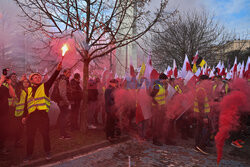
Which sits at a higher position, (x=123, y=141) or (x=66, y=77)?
(x=66, y=77)

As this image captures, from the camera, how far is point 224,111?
4191 millimetres

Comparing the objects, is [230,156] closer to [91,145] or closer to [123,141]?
[123,141]

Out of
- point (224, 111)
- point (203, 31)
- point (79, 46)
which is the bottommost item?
point (224, 111)

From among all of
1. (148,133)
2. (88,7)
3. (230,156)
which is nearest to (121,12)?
(88,7)

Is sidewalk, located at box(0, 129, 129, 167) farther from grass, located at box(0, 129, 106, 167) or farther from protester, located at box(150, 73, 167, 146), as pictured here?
protester, located at box(150, 73, 167, 146)

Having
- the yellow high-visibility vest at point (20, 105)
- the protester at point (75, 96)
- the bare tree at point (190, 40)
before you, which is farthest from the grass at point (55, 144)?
the bare tree at point (190, 40)

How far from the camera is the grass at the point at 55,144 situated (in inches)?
164

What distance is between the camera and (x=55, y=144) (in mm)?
5168

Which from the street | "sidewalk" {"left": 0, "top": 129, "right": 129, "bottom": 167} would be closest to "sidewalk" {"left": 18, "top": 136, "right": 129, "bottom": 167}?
"sidewalk" {"left": 0, "top": 129, "right": 129, "bottom": 167}

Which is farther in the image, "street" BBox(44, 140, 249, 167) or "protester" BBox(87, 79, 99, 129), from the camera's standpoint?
"protester" BBox(87, 79, 99, 129)

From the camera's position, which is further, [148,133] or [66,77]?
[148,133]

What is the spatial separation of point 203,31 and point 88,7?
14.2 metres

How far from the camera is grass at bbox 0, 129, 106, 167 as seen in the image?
4171mm

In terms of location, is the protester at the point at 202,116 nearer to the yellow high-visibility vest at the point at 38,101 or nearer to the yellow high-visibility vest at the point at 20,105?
the yellow high-visibility vest at the point at 38,101
